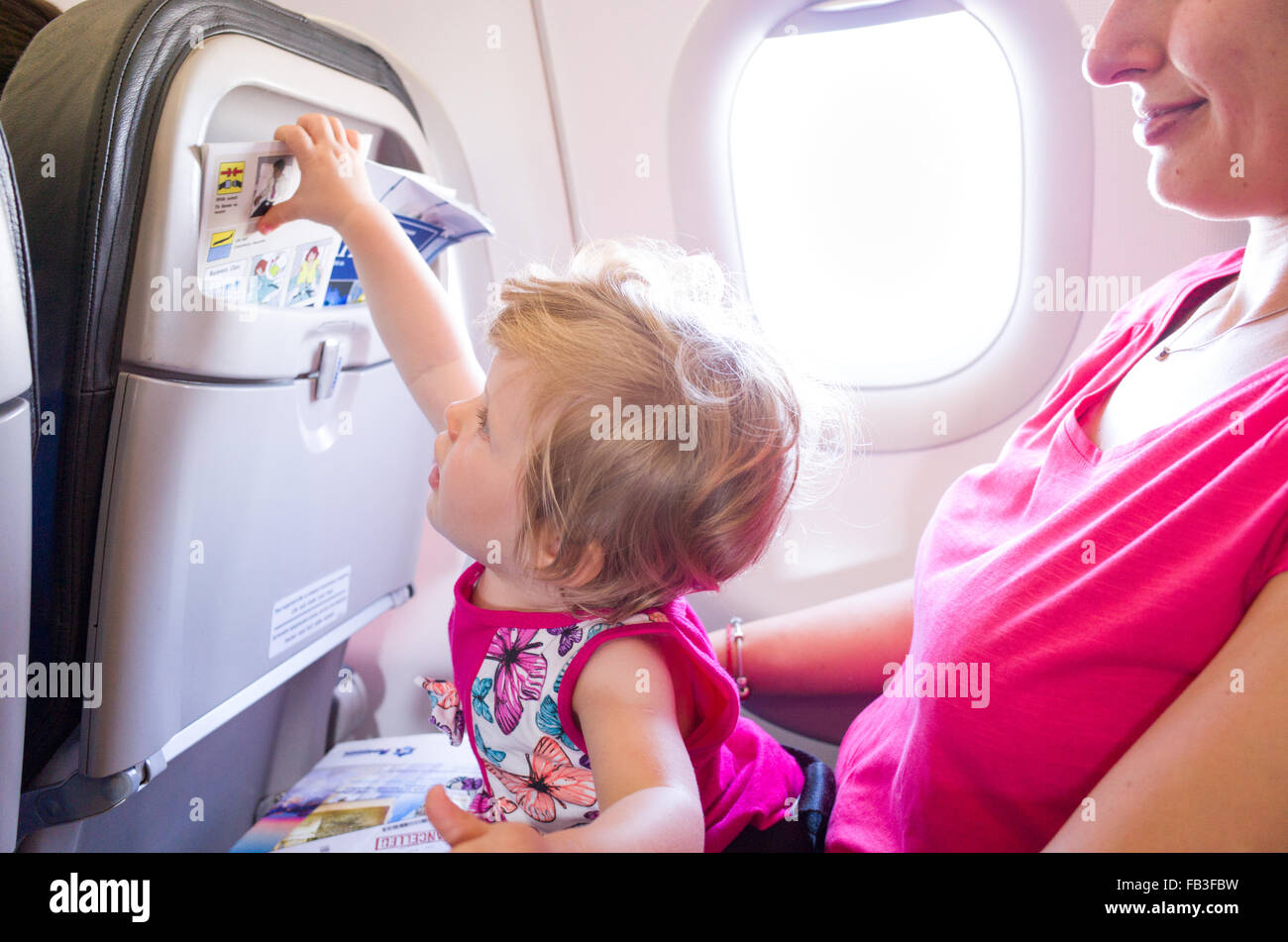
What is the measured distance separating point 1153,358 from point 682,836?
767 millimetres

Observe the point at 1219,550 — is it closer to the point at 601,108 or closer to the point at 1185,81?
the point at 1185,81

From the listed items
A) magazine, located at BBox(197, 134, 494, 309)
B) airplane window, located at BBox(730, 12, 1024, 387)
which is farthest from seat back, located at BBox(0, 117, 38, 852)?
airplane window, located at BBox(730, 12, 1024, 387)

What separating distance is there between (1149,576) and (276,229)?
0.97 meters

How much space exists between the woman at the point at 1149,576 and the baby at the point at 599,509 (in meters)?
0.22

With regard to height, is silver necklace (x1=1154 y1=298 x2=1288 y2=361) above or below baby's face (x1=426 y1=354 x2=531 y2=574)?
above

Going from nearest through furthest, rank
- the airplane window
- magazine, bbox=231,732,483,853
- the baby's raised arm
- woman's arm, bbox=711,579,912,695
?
the baby's raised arm < magazine, bbox=231,732,483,853 < woman's arm, bbox=711,579,912,695 < the airplane window

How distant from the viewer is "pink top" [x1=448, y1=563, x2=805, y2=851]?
0.95 meters

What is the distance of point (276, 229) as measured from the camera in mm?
1015

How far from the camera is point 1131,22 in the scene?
91 cm

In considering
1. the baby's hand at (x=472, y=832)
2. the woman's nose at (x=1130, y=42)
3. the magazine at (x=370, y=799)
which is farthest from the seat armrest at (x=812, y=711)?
the woman's nose at (x=1130, y=42)

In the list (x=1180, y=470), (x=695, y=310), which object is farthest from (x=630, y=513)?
(x=1180, y=470)

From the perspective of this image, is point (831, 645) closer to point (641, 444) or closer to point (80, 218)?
point (641, 444)

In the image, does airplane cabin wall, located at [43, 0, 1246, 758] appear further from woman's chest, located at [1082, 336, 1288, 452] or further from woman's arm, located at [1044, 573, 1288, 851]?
woman's arm, located at [1044, 573, 1288, 851]

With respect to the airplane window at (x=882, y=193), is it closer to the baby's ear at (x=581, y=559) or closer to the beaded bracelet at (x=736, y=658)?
the beaded bracelet at (x=736, y=658)
